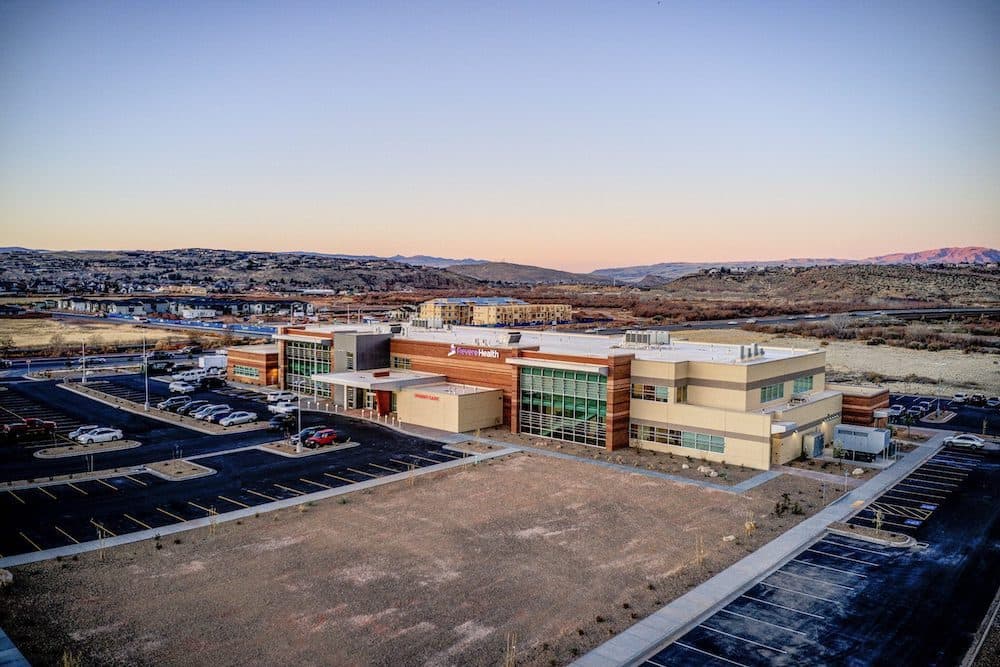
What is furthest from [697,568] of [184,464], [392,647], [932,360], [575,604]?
[932,360]

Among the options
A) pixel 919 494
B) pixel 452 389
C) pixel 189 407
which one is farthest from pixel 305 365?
pixel 919 494

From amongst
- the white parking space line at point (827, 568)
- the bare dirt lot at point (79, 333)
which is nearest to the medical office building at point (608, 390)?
the white parking space line at point (827, 568)

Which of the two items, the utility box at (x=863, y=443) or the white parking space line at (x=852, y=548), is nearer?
the white parking space line at (x=852, y=548)

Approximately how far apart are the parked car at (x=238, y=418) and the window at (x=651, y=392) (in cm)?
2817

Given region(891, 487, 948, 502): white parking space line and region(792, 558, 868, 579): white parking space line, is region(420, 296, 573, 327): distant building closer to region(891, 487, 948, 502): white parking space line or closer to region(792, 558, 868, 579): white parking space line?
region(891, 487, 948, 502): white parking space line

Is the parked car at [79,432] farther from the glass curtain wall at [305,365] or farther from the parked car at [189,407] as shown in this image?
the glass curtain wall at [305,365]

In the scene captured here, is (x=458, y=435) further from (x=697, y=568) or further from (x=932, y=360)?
(x=932, y=360)

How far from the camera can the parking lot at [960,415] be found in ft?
167

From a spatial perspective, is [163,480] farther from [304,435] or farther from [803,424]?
[803,424]

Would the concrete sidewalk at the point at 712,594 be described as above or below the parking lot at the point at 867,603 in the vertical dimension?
above

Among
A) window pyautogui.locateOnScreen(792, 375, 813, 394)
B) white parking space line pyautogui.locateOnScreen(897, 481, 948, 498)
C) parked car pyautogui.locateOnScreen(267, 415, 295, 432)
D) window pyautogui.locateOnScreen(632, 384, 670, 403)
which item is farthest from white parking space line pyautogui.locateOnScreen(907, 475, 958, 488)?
parked car pyautogui.locateOnScreen(267, 415, 295, 432)

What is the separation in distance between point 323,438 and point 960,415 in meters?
50.3

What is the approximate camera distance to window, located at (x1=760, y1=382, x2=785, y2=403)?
139 feet

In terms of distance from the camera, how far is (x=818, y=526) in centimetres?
2936
